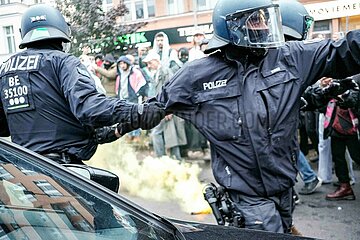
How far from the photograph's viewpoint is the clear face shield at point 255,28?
2.36m

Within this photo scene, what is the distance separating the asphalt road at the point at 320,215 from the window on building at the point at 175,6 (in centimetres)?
272

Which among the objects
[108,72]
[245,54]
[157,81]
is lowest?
[157,81]

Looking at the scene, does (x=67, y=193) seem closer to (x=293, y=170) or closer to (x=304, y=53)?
(x=293, y=170)

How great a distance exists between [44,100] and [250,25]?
118cm

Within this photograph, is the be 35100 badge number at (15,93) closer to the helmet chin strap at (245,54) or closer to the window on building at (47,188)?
the window on building at (47,188)

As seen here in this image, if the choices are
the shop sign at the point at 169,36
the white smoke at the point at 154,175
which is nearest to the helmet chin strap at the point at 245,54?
the white smoke at the point at 154,175

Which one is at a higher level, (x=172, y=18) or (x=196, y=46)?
(x=172, y=18)

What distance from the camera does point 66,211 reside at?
5.90 ft

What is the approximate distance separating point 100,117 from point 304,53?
3.50 ft

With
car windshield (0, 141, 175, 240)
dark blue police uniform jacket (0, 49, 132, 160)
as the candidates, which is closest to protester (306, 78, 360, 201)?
dark blue police uniform jacket (0, 49, 132, 160)

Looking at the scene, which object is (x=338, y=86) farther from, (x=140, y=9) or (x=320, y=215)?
(x=140, y=9)

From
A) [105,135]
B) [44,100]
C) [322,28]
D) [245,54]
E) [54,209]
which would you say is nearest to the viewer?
[54,209]

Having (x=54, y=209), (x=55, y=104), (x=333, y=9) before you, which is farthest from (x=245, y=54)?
(x=333, y=9)

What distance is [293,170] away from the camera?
2445mm
